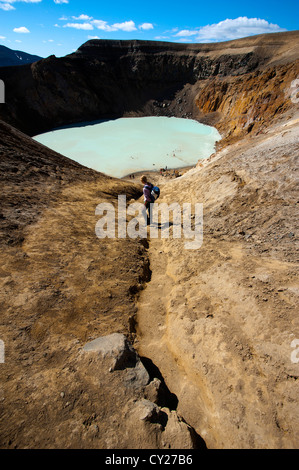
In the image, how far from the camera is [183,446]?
8.30ft

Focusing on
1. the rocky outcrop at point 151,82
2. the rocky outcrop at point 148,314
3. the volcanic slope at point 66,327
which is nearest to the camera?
the volcanic slope at point 66,327

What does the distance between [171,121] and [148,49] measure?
18.6 m

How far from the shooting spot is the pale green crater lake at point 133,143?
23.4 m

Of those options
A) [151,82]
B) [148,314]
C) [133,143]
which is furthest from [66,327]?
[151,82]

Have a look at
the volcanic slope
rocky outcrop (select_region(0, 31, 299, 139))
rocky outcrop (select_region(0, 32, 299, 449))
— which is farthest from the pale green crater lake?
the volcanic slope

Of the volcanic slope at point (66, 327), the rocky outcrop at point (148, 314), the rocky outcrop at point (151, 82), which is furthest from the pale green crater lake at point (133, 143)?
the volcanic slope at point (66, 327)

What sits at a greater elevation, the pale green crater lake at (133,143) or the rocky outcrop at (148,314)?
the pale green crater lake at (133,143)

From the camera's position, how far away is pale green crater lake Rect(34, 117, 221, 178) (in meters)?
23.4

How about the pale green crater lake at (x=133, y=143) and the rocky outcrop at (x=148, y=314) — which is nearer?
the rocky outcrop at (x=148, y=314)

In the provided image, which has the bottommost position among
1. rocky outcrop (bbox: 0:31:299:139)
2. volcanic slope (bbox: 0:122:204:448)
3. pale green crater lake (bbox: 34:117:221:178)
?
volcanic slope (bbox: 0:122:204:448)

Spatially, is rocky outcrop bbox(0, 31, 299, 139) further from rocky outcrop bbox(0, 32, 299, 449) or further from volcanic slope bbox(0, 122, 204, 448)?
volcanic slope bbox(0, 122, 204, 448)

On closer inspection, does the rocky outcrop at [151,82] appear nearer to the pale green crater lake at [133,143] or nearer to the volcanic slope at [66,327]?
the pale green crater lake at [133,143]

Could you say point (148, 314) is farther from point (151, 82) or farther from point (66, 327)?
point (151, 82)

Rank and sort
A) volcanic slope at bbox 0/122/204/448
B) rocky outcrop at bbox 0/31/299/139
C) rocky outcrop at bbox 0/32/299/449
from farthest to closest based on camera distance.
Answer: rocky outcrop at bbox 0/31/299/139 < rocky outcrop at bbox 0/32/299/449 < volcanic slope at bbox 0/122/204/448
